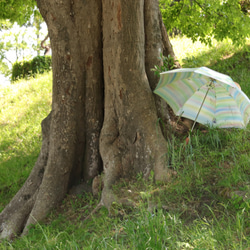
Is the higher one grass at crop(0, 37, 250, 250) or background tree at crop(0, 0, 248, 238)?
background tree at crop(0, 0, 248, 238)

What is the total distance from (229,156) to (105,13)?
281cm

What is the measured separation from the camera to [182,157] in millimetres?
4410

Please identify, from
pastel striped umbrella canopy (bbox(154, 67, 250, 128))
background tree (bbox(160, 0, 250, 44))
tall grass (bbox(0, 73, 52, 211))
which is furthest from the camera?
tall grass (bbox(0, 73, 52, 211))

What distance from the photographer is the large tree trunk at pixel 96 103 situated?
4.66 m

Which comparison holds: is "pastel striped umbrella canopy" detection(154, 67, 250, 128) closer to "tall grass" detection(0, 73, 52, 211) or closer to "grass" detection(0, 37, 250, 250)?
"grass" detection(0, 37, 250, 250)

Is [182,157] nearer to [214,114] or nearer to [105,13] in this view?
[214,114]

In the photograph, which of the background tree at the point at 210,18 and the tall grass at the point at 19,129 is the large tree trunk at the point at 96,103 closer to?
the tall grass at the point at 19,129

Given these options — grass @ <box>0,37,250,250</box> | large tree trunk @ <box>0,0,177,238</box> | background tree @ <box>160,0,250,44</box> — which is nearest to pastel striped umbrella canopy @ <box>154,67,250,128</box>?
Answer: grass @ <box>0,37,250,250</box>

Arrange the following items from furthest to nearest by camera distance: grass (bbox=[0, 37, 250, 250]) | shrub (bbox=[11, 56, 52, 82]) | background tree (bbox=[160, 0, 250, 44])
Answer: shrub (bbox=[11, 56, 52, 82]) → background tree (bbox=[160, 0, 250, 44]) → grass (bbox=[0, 37, 250, 250])

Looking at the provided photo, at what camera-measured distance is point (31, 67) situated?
16.3 meters

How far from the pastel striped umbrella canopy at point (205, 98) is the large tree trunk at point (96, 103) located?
403 mm

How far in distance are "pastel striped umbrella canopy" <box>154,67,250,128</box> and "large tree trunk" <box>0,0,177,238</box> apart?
15.9 inches

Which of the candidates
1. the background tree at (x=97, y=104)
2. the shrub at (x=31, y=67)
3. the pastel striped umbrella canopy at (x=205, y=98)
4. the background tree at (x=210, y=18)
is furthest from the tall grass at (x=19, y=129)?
Result: the background tree at (x=210, y=18)

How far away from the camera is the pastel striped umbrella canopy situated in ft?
13.9
